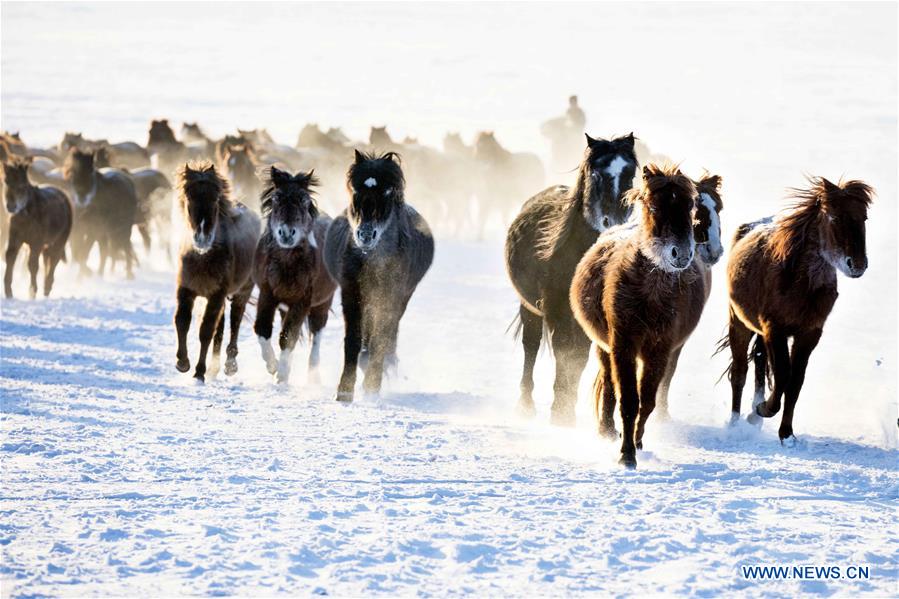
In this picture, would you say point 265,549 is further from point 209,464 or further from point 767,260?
point 767,260

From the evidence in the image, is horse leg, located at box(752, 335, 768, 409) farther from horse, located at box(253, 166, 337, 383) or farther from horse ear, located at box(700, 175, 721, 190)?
horse, located at box(253, 166, 337, 383)

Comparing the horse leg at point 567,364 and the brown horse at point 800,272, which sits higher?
the brown horse at point 800,272

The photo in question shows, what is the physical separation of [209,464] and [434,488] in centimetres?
162

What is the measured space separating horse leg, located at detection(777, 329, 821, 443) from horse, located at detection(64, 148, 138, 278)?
1819cm

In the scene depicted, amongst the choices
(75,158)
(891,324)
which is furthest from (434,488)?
(75,158)

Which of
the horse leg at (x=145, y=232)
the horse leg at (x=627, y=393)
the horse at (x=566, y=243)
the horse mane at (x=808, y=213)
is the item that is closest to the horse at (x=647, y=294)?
the horse leg at (x=627, y=393)

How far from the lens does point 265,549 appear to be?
18.4 ft

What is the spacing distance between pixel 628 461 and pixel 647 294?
1142mm

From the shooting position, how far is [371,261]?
35.4 feet

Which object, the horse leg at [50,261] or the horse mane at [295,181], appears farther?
the horse leg at [50,261]

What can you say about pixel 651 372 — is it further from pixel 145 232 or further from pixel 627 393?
pixel 145 232

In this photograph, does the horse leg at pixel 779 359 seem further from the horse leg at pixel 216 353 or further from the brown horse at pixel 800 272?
the horse leg at pixel 216 353

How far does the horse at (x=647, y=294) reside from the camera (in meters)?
7.09

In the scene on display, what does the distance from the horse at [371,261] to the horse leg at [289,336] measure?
52 centimetres
